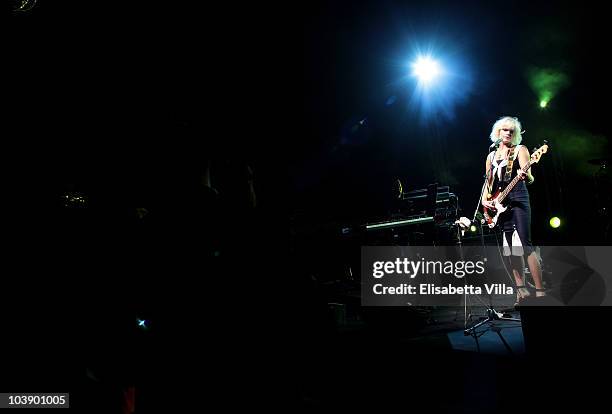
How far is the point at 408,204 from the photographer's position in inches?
223

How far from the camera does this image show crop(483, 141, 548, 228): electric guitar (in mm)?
4232

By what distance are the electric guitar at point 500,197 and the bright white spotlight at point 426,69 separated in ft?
9.69

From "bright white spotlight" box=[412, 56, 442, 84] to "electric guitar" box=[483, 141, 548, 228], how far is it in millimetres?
2954

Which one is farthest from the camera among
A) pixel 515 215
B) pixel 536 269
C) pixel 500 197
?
pixel 500 197

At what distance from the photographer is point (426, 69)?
22.2 feet

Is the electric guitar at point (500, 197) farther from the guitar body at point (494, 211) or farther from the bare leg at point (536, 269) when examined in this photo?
the bare leg at point (536, 269)

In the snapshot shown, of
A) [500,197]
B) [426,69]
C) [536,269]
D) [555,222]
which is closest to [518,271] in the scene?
[536,269]

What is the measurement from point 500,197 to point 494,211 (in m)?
0.23

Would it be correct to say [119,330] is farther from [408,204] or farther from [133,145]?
[408,204]

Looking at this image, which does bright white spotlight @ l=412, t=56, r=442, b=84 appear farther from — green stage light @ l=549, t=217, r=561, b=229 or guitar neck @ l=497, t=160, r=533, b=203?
green stage light @ l=549, t=217, r=561, b=229

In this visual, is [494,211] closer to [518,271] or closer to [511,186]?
[511,186]

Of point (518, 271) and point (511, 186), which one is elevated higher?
point (511, 186)

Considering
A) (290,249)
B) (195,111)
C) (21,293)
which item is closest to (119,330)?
(21,293)

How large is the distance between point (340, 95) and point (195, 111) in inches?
113
